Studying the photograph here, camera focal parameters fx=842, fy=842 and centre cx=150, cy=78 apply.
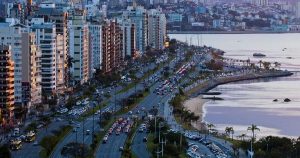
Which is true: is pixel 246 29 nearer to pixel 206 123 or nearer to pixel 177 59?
pixel 177 59

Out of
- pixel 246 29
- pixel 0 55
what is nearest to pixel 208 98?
pixel 0 55

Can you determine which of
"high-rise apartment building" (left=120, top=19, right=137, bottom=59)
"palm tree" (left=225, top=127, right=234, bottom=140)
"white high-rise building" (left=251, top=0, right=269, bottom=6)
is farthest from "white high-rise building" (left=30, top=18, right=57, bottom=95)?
"white high-rise building" (left=251, top=0, right=269, bottom=6)

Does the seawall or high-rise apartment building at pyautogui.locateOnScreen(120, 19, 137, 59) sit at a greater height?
high-rise apartment building at pyautogui.locateOnScreen(120, 19, 137, 59)

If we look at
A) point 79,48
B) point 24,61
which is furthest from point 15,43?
point 79,48

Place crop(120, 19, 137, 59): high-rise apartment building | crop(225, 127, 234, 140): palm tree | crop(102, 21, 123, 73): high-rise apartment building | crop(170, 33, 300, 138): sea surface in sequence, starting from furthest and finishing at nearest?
crop(120, 19, 137, 59): high-rise apartment building < crop(102, 21, 123, 73): high-rise apartment building < crop(170, 33, 300, 138): sea surface < crop(225, 127, 234, 140): palm tree

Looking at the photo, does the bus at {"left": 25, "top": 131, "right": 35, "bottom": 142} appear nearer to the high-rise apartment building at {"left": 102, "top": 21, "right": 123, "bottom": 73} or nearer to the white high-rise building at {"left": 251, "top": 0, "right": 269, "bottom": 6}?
the high-rise apartment building at {"left": 102, "top": 21, "right": 123, "bottom": 73}

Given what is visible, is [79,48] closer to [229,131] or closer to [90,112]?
[90,112]
